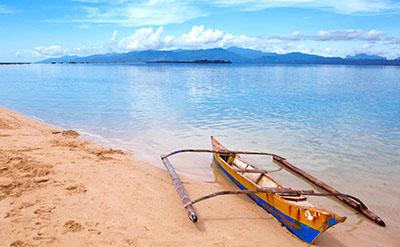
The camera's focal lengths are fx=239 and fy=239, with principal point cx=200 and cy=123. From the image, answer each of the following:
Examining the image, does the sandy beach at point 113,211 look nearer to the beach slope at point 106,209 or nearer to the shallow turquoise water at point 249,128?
the beach slope at point 106,209

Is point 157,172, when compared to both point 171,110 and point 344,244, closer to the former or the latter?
point 344,244

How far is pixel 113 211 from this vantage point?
20.7 ft

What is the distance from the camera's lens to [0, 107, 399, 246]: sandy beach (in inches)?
209

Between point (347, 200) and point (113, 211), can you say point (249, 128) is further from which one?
point (113, 211)

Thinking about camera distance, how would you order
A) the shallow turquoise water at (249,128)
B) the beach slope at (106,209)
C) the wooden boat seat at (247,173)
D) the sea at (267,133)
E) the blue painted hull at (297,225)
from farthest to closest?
the shallow turquoise water at (249,128)
the sea at (267,133)
the wooden boat seat at (247,173)
the blue painted hull at (297,225)
the beach slope at (106,209)

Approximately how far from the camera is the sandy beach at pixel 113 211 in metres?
5.31

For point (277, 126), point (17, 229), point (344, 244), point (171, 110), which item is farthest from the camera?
point (171, 110)

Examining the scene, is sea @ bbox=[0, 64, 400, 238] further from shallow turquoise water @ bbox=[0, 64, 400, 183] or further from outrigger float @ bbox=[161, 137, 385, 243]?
outrigger float @ bbox=[161, 137, 385, 243]

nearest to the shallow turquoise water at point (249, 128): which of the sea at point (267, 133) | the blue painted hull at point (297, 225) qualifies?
the sea at point (267, 133)

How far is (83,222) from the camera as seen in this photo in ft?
18.6

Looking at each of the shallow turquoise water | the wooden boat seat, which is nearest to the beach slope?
the wooden boat seat

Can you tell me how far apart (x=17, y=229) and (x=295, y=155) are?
11459 mm

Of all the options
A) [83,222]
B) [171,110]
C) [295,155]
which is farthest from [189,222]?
[171,110]

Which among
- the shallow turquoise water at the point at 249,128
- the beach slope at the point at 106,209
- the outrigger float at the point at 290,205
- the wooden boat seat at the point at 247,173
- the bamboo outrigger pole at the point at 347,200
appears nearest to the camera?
the beach slope at the point at 106,209
